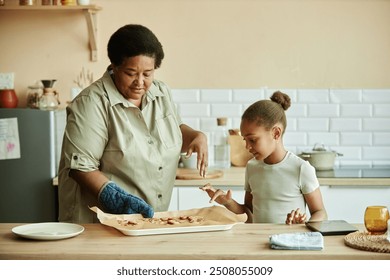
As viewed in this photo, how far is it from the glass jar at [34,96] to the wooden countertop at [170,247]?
1.93 meters

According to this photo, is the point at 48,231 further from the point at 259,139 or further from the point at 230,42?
the point at 230,42

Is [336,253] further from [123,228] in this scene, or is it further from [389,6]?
[389,6]

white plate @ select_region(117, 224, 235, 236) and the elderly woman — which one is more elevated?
the elderly woman

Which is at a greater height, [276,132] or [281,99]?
[281,99]

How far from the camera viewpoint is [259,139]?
249cm

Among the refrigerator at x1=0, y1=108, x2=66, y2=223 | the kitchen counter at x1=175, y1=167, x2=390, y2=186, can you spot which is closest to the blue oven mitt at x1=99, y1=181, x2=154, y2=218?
the kitchen counter at x1=175, y1=167, x2=390, y2=186

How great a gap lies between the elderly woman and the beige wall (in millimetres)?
1388

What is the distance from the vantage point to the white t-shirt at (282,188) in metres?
2.54

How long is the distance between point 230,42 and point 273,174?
1.70 m

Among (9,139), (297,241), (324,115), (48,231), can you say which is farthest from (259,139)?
(9,139)

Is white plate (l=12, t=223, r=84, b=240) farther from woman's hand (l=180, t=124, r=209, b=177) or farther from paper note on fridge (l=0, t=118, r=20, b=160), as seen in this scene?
paper note on fridge (l=0, t=118, r=20, b=160)

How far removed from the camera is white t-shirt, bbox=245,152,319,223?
2.54 metres

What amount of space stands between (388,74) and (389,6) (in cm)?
41
